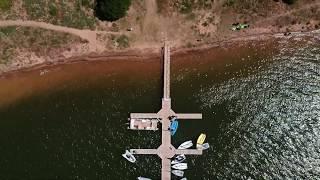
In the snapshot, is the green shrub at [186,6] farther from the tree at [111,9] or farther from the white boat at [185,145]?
the white boat at [185,145]

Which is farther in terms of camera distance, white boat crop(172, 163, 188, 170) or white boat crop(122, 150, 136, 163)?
white boat crop(122, 150, 136, 163)

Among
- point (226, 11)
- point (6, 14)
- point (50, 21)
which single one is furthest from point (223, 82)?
point (6, 14)

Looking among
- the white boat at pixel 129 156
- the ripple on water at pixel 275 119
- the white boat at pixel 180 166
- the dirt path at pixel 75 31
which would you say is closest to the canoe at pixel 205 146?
the ripple on water at pixel 275 119

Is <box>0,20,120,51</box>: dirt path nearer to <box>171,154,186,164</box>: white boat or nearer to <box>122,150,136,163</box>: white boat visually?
<box>122,150,136,163</box>: white boat

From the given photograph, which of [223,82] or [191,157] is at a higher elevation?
[223,82]

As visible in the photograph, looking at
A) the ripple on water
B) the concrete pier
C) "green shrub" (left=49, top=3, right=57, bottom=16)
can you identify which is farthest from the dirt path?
the ripple on water

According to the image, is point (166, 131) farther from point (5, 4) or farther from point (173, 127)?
point (5, 4)

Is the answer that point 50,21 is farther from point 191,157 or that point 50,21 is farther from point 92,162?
point 191,157
